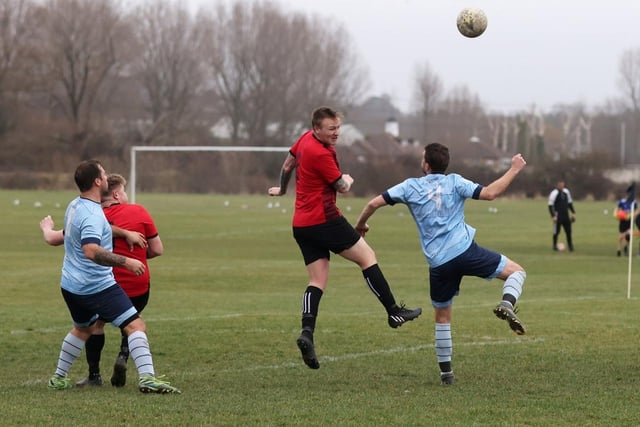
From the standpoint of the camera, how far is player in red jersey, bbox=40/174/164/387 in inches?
388

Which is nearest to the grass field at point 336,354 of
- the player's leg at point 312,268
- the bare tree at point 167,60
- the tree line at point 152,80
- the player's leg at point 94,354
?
the player's leg at point 94,354

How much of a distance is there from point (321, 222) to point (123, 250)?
1.78 meters

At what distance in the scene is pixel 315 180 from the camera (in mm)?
10016

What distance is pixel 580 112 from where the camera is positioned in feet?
480

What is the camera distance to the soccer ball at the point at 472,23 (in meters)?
11.7

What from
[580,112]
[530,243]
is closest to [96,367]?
[530,243]

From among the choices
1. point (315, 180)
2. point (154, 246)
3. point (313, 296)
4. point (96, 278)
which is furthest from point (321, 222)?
point (96, 278)

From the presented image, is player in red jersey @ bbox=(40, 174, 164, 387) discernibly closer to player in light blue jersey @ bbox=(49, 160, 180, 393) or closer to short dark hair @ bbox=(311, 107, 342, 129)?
player in light blue jersey @ bbox=(49, 160, 180, 393)

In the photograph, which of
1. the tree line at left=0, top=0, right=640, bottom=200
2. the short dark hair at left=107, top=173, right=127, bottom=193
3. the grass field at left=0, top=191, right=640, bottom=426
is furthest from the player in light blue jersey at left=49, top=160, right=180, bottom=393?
→ the tree line at left=0, top=0, right=640, bottom=200

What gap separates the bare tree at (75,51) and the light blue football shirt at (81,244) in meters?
82.0

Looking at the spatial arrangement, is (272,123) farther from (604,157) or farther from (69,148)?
(604,157)

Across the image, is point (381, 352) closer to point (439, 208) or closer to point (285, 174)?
point (285, 174)

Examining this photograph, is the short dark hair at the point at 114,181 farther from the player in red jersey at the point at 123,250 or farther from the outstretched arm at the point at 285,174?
the outstretched arm at the point at 285,174

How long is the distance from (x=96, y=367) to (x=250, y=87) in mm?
95963
